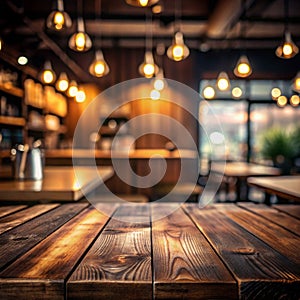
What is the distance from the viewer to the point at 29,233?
4.40ft

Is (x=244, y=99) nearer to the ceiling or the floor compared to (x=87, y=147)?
nearer to the ceiling

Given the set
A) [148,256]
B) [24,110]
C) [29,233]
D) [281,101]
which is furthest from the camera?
[281,101]

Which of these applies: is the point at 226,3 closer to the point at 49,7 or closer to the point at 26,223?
the point at 49,7

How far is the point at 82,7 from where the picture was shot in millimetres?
5961

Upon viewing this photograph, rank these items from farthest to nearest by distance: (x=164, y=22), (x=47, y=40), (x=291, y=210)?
(x=164, y=22) < (x=47, y=40) < (x=291, y=210)

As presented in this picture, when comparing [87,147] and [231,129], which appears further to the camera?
[231,129]

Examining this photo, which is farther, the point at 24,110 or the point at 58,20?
the point at 24,110

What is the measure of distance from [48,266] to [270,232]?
2.55ft

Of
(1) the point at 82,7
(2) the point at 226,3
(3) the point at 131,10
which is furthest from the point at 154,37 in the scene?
(2) the point at 226,3

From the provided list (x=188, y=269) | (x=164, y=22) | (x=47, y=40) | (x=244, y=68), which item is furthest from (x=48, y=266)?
(x=164, y=22)

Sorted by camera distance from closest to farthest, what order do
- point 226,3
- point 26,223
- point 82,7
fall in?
point 26,223 → point 226,3 → point 82,7

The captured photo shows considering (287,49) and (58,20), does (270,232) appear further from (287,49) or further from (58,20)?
(287,49)

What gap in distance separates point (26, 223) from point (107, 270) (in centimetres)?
66

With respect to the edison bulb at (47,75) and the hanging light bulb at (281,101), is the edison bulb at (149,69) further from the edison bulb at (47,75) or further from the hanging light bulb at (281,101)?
the hanging light bulb at (281,101)
